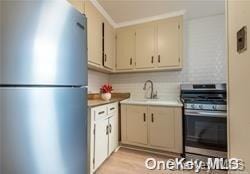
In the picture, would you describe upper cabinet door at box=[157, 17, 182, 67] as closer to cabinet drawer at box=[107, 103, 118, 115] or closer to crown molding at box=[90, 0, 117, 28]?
crown molding at box=[90, 0, 117, 28]

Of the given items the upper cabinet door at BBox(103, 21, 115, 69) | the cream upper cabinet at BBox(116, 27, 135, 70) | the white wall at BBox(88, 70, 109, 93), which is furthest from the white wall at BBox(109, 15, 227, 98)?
the white wall at BBox(88, 70, 109, 93)

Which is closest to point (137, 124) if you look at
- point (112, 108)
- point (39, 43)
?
point (112, 108)

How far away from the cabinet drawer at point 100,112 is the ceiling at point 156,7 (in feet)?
5.21

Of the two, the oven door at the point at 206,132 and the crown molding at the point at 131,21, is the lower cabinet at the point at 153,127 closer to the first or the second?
the oven door at the point at 206,132

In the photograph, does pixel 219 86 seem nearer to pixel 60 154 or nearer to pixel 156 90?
pixel 156 90

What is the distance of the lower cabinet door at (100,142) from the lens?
1.75m

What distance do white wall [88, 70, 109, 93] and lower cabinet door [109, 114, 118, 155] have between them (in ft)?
2.22

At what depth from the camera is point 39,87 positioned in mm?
733

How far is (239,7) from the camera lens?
0.80m

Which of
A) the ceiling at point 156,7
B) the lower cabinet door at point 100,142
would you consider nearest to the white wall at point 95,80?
the lower cabinet door at point 100,142

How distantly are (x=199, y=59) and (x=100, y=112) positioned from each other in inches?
80.9

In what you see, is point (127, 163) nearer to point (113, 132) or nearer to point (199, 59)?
point (113, 132)

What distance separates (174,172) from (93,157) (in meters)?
1.03

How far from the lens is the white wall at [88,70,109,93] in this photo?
2.61 metres
